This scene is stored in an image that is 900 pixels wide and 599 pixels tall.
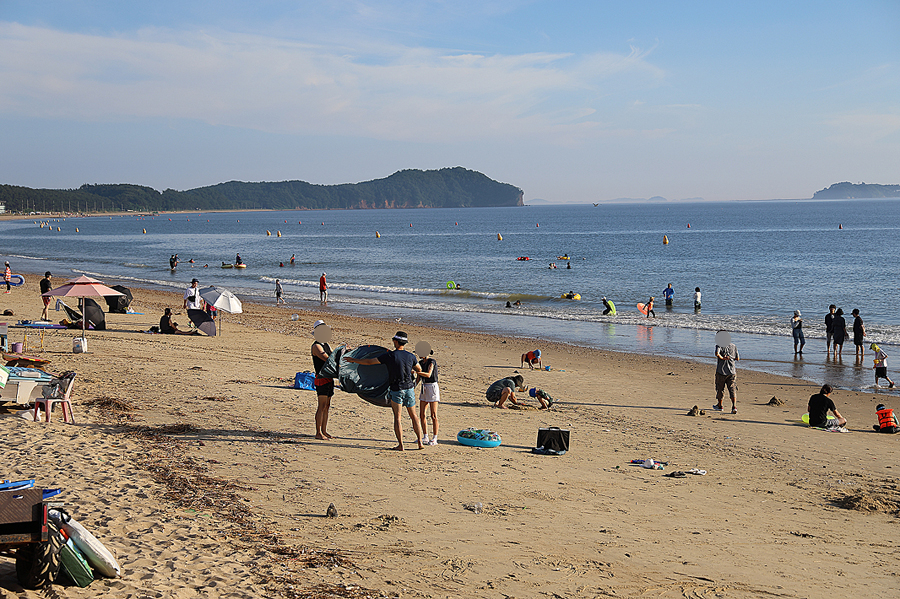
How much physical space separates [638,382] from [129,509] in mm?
13007

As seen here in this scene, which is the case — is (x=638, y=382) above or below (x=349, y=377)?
below

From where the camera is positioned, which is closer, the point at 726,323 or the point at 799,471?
the point at 799,471

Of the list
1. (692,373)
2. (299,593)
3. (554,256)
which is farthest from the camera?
(554,256)

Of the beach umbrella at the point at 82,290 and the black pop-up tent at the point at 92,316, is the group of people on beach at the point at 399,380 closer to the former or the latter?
the beach umbrella at the point at 82,290

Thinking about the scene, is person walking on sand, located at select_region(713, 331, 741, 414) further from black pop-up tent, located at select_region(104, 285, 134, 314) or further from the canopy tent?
black pop-up tent, located at select_region(104, 285, 134, 314)

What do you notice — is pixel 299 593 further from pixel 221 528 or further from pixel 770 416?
pixel 770 416

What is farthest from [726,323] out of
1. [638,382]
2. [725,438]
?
[725,438]

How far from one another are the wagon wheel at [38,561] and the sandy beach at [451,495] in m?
0.10

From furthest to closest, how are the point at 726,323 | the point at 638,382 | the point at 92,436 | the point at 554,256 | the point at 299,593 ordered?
the point at 554,256
the point at 726,323
the point at 638,382
the point at 92,436
the point at 299,593

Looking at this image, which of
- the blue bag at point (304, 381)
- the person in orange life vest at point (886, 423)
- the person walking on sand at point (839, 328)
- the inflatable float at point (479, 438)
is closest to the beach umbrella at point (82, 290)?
the blue bag at point (304, 381)

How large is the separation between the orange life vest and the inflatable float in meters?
7.43

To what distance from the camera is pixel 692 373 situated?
18.6 meters

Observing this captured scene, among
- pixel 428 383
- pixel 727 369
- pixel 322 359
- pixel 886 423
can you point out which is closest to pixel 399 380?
pixel 428 383

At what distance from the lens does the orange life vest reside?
40.7 feet
